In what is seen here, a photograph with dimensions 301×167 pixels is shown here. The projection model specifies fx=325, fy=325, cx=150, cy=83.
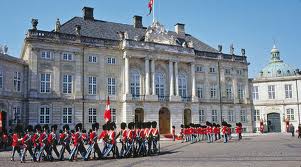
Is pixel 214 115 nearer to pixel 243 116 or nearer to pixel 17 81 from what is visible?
pixel 243 116

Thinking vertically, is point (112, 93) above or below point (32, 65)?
below

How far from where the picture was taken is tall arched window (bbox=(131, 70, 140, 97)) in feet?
130

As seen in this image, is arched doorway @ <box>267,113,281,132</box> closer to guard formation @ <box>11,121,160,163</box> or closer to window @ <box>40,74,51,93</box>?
window @ <box>40,74,51,93</box>

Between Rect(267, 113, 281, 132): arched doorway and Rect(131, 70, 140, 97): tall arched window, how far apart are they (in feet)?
82.6

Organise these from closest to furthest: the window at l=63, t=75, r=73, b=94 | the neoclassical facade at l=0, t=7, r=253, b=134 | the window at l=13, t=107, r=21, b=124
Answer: the window at l=13, t=107, r=21, b=124, the neoclassical facade at l=0, t=7, r=253, b=134, the window at l=63, t=75, r=73, b=94

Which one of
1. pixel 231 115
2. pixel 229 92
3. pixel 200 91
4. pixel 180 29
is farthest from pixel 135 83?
pixel 231 115

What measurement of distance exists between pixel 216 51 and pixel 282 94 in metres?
13.3

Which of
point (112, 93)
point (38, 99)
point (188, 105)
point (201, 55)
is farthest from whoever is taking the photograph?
point (201, 55)

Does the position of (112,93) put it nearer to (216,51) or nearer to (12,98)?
(12,98)

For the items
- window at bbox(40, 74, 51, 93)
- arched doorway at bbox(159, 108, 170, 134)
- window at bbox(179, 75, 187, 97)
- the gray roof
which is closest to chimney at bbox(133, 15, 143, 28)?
the gray roof

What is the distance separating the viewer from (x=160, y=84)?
42031mm

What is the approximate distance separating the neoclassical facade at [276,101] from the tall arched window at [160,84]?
18164 millimetres

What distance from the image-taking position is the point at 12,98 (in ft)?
103

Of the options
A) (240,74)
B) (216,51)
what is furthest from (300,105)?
(216,51)
